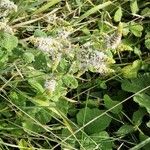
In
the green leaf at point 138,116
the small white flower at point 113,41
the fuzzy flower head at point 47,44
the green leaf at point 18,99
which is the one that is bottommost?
the green leaf at point 138,116

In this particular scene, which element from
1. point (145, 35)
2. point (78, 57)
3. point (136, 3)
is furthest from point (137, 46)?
point (78, 57)

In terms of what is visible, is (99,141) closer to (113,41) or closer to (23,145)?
(23,145)

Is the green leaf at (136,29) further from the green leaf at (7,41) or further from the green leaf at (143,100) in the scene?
the green leaf at (7,41)

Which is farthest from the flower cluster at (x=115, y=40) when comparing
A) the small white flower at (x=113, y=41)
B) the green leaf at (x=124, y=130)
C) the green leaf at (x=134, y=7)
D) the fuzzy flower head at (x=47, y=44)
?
the green leaf at (x=134, y=7)

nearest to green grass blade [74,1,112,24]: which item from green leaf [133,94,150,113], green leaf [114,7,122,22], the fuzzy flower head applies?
green leaf [114,7,122,22]

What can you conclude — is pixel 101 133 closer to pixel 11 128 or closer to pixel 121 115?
pixel 121 115

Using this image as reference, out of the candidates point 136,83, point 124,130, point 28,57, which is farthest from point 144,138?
point 28,57

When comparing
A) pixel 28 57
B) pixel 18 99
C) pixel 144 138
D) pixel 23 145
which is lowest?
pixel 144 138
